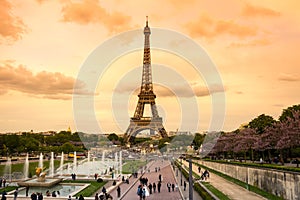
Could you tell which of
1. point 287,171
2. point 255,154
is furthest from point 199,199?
point 255,154

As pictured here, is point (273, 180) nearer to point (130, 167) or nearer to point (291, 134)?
point (291, 134)

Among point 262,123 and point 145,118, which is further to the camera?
point 145,118

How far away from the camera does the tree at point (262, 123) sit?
43.8 meters

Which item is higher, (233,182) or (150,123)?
(150,123)

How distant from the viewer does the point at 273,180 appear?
2209 cm

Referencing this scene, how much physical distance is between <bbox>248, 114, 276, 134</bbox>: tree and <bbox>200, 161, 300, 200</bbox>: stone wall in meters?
13.1

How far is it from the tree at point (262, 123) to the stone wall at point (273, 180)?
13.1 meters

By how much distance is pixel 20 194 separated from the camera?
24484 mm

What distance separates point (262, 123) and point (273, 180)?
23556mm

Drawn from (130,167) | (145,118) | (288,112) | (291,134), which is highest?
(145,118)

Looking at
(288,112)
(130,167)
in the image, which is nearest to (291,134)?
(288,112)

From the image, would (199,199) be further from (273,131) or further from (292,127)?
(273,131)

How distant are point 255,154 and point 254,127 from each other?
5.62 meters

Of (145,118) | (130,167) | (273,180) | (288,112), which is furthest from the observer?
(145,118)
